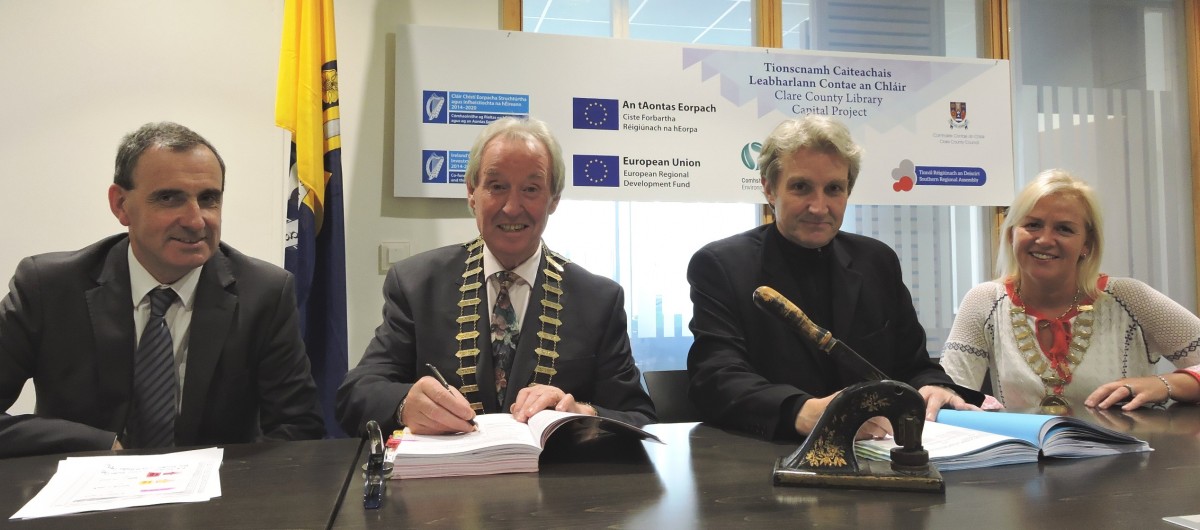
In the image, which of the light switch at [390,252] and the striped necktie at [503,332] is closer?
the striped necktie at [503,332]

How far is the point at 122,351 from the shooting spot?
179cm

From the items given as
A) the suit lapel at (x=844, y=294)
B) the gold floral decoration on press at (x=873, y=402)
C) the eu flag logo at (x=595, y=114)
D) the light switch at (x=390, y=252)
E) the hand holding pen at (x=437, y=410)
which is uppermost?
the eu flag logo at (x=595, y=114)

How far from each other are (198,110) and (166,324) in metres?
1.98

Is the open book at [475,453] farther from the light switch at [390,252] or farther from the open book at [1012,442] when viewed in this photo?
the light switch at [390,252]

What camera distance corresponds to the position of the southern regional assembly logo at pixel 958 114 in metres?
4.20

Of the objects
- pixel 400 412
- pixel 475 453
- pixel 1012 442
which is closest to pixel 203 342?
pixel 400 412

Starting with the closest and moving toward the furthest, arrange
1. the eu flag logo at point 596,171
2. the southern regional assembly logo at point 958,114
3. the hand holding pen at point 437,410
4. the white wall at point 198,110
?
1. the hand holding pen at point 437,410
2. the white wall at point 198,110
3. the eu flag logo at point 596,171
4. the southern regional assembly logo at point 958,114

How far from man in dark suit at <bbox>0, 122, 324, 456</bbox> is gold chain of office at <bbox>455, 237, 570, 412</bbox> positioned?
45 centimetres

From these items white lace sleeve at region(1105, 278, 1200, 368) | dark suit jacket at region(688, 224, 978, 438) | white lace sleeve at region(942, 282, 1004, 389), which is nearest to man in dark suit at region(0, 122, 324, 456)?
dark suit jacket at region(688, 224, 978, 438)

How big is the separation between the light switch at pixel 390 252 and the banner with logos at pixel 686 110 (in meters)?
0.24

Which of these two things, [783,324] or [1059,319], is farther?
[1059,319]

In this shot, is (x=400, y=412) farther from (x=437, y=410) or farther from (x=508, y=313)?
(x=508, y=313)

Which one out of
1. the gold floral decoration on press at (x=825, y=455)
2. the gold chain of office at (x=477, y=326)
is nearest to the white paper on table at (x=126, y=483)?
the gold chain of office at (x=477, y=326)

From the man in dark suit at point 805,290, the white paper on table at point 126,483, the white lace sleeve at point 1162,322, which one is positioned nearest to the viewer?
the white paper on table at point 126,483
